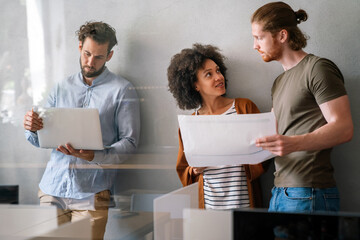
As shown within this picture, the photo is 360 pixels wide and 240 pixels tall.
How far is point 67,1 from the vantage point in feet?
6.15

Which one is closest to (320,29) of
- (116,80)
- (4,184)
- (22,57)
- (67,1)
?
(116,80)

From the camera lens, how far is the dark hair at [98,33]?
180 centimetres

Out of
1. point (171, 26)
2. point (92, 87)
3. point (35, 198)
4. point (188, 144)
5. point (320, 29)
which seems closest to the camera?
point (320, 29)

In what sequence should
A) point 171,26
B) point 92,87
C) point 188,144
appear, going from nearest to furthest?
1. point 188,144
2. point 171,26
3. point 92,87

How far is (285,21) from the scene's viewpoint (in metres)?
1.51

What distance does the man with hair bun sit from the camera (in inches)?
56.2

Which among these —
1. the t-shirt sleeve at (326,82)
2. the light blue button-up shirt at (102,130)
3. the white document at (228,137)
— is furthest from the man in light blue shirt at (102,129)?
the t-shirt sleeve at (326,82)

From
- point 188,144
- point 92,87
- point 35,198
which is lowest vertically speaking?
point 35,198

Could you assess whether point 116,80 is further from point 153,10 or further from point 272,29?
point 272,29

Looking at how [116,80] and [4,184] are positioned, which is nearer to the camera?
[116,80]

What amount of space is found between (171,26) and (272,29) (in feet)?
1.38

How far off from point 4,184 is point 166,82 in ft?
3.21

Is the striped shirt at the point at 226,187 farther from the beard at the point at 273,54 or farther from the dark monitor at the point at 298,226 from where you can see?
the beard at the point at 273,54

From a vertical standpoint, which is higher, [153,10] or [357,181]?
[153,10]
